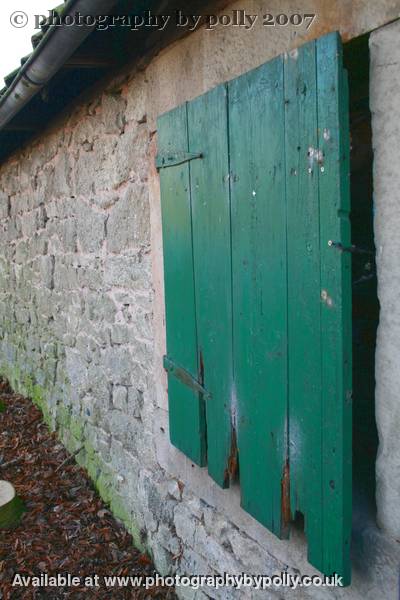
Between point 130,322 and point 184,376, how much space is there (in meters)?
0.76

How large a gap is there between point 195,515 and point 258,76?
72.2 inches

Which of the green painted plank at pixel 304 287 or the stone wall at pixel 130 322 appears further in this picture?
the stone wall at pixel 130 322

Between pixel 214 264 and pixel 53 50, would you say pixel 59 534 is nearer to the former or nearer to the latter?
pixel 214 264

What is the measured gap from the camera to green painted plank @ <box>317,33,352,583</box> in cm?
133

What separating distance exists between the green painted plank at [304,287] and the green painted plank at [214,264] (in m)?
0.33

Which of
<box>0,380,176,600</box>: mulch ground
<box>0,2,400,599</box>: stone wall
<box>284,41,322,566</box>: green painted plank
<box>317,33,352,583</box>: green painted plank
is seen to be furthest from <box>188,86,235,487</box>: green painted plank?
<box>0,380,176,600</box>: mulch ground

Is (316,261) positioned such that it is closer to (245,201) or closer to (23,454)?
(245,201)

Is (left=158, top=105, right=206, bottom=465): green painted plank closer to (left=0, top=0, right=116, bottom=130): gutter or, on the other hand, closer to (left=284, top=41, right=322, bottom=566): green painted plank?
(left=0, top=0, right=116, bottom=130): gutter

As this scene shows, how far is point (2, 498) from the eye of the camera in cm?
329

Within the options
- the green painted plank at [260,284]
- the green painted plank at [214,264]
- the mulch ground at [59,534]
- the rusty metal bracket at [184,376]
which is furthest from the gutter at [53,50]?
the mulch ground at [59,534]

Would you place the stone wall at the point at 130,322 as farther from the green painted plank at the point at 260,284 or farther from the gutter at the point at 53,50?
the gutter at the point at 53,50

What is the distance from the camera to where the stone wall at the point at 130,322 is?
1862mm

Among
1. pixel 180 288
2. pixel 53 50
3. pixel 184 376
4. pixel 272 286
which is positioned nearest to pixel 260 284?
pixel 272 286

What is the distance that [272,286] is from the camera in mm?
1585
